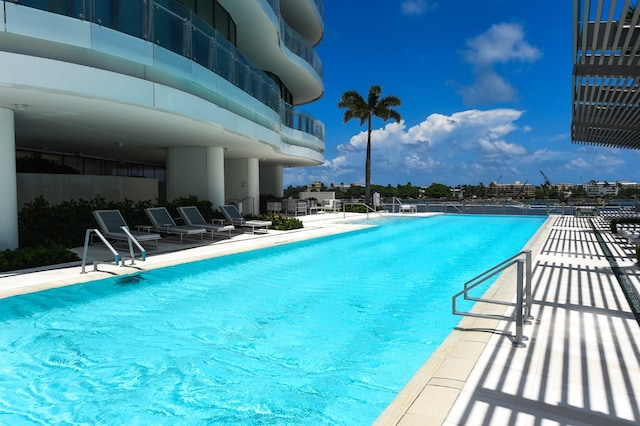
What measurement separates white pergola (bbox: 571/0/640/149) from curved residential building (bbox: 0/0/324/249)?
896cm

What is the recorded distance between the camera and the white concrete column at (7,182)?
29.6ft

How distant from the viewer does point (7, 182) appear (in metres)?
9.12

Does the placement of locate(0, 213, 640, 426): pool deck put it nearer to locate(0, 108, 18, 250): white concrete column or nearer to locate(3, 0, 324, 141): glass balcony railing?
locate(0, 108, 18, 250): white concrete column

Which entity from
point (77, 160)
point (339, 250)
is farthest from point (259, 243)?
point (77, 160)

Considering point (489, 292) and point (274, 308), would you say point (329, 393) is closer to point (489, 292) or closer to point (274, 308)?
point (274, 308)

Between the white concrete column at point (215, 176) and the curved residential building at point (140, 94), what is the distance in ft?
0.15

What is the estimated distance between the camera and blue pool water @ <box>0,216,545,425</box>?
3752 millimetres

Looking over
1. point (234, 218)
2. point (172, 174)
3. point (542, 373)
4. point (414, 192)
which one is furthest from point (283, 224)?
point (414, 192)

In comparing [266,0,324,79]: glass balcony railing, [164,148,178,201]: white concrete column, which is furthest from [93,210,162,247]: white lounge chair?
[266,0,324,79]: glass balcony railing

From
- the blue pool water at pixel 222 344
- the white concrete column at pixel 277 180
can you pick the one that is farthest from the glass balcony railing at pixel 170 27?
the white concrete column at pixel 277 180

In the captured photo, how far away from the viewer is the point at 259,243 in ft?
41.1

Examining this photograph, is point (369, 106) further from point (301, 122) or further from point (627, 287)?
point (627, 287)

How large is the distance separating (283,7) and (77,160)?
14485mm

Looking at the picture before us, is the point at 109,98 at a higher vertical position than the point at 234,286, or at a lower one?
higher
